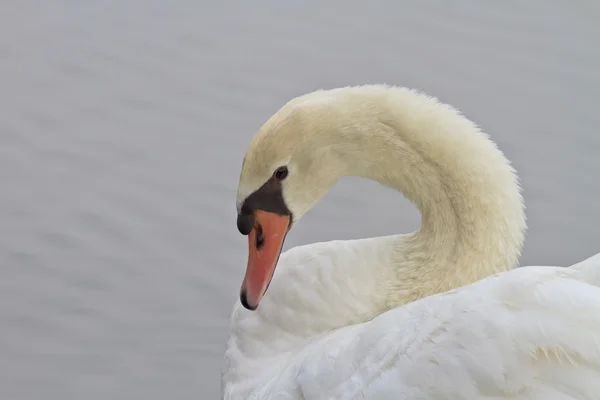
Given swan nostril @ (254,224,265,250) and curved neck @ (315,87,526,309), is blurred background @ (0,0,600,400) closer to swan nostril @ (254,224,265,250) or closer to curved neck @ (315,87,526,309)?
swan nostril @ (254,224,265,250)

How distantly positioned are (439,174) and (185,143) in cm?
206

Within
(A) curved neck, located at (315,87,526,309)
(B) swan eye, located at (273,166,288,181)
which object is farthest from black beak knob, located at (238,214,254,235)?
(A) curved neck, located at (315,87,526,309)

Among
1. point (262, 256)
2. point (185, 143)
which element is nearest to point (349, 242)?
point (262, 256)

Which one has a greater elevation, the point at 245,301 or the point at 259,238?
the point at 259,238

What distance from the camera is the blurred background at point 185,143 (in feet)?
12.6

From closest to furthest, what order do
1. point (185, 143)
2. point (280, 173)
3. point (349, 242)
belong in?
1. point (280, 173)
2. point (349, 242)
3. point (185, 143)

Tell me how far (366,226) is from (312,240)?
0.25 metres

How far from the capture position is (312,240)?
14.0 ft

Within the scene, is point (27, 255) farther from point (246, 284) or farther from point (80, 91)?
point (246, 284)

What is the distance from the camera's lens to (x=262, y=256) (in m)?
2.82

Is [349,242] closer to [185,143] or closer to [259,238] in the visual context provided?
[259,238]

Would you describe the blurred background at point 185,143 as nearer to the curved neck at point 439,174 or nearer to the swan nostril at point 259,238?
the swan nostril at point 259,238

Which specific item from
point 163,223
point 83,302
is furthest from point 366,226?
point 83,302

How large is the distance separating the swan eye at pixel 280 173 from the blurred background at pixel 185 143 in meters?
1.20
